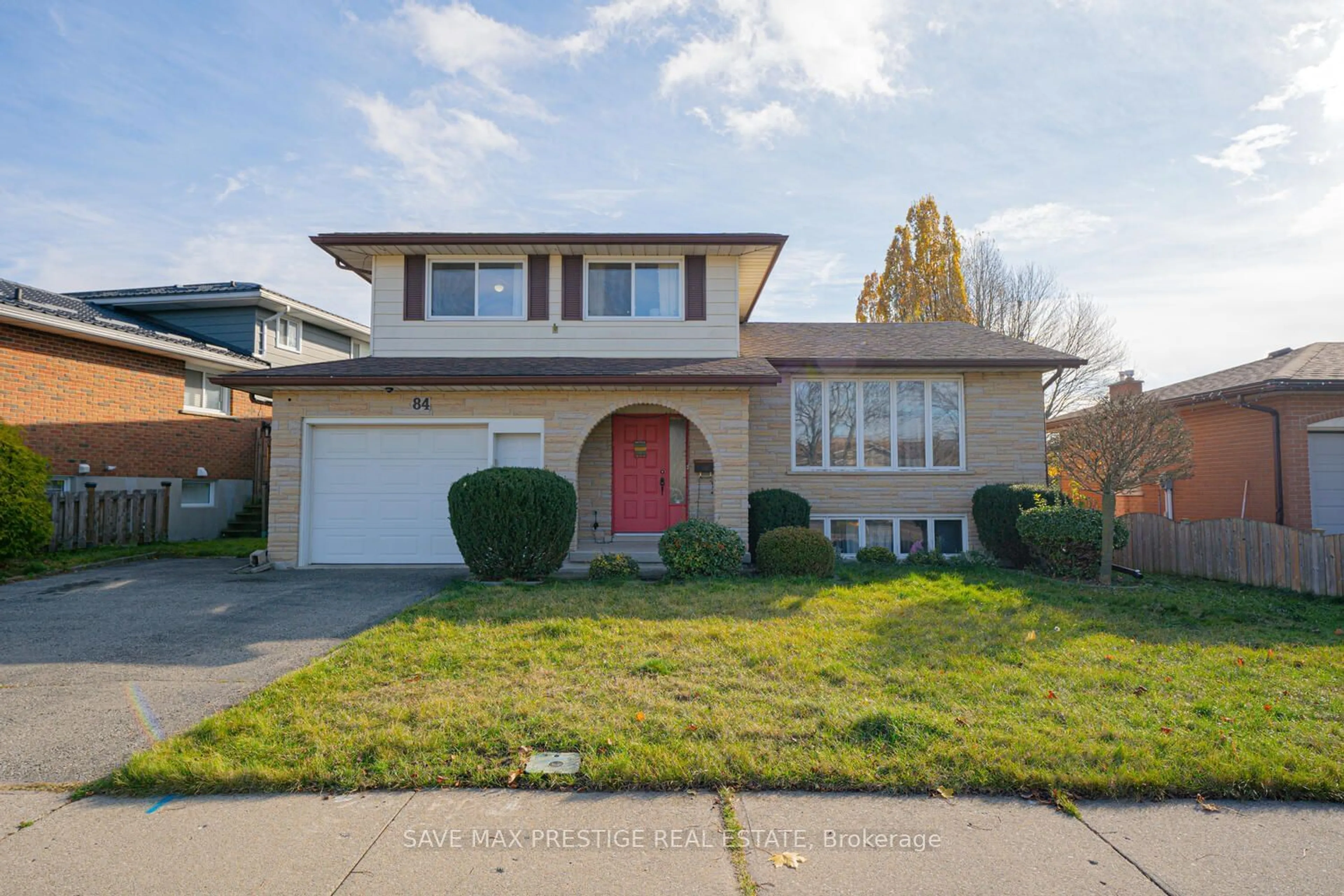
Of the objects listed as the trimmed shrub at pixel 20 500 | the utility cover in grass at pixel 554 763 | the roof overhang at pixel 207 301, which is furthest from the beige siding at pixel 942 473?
the roof overhang at pixel 207 301

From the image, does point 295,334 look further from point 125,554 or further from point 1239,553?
point 1239,553

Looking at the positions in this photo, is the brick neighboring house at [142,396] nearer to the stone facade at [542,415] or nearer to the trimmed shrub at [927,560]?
the stone facade at [542,415]

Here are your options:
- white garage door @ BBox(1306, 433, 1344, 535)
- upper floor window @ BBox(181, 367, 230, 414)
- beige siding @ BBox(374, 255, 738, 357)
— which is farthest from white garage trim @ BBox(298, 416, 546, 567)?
white garage door @ BBox(1306, 433, 1344, 535)

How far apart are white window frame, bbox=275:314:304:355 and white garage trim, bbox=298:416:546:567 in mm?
9867

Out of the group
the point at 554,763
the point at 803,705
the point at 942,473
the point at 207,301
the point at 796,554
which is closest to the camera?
the point at 554,763

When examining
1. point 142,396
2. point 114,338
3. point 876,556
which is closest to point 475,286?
point 114,338

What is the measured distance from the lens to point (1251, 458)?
48.1 feet

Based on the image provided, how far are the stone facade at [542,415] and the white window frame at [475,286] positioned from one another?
5.71 ft

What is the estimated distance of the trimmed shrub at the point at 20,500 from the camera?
424 inches

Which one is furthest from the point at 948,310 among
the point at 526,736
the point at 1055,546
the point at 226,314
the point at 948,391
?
the point at 526,736

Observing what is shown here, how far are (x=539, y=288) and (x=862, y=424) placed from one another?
6.56 meters

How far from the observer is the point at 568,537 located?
10.5m

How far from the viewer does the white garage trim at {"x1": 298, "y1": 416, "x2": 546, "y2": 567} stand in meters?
11.9

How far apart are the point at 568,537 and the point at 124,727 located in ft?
20.0
